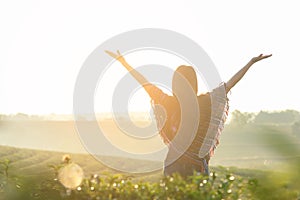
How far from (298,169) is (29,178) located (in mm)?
1531

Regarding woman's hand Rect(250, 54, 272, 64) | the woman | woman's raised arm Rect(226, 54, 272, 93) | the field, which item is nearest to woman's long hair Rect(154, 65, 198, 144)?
the woman

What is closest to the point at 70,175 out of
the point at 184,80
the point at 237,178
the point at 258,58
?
the point at 237,178

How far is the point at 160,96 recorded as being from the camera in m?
5.57

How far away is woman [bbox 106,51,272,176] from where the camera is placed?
5414 mm

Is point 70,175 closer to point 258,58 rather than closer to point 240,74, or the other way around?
point 240,74

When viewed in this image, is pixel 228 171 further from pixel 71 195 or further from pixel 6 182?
pixel 6 182

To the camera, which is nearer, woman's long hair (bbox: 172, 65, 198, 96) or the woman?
the woman

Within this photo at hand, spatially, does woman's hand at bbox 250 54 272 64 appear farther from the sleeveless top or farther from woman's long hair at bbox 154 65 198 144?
woman's long hair at bbox 154 65 198 144

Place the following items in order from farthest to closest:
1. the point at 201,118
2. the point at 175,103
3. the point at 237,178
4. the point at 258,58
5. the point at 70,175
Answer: the point at 175,103, the point at 201,118, the point at 258,58, the point at 70,175, the point at 237,178

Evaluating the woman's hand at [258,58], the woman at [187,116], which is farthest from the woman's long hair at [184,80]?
the woman's hand at [258,58]

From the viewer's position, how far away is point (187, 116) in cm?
553

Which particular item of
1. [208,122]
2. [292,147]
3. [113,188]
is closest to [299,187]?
[292,147]

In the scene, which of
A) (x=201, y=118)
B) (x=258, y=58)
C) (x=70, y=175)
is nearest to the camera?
(x=70, y=175)

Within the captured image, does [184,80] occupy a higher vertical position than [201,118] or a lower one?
higher
